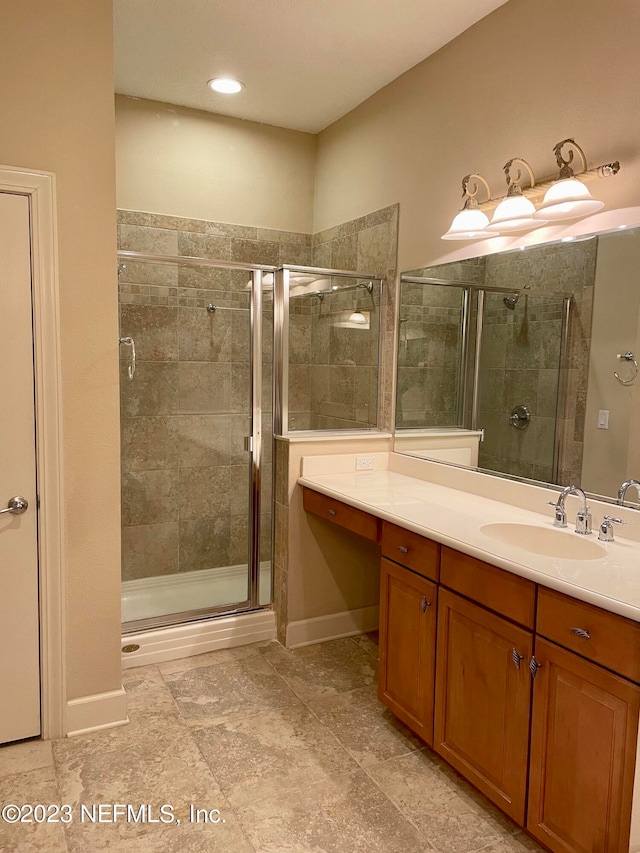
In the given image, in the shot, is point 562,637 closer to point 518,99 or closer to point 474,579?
point 474,579

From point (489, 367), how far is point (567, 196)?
2.63 feet

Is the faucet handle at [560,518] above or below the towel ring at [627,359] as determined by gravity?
below

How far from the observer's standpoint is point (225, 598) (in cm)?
326

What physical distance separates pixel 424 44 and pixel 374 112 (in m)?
0.56

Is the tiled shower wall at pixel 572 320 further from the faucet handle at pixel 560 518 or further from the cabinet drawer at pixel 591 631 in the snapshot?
the cabinet drawer at pixel 591 631

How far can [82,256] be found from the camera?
7.32 feet

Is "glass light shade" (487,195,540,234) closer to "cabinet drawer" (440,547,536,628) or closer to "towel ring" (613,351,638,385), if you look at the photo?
"towel ring" (613,351,638,385)

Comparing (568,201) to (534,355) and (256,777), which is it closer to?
(534,355)

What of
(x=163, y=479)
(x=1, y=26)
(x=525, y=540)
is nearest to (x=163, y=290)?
(x=163, y=479)

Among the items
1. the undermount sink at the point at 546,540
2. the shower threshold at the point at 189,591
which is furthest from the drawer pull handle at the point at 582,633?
the shower threshold at the point at 189,591

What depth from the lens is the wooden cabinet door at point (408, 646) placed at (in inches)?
85.0

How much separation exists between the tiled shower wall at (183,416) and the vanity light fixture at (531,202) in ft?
3.69

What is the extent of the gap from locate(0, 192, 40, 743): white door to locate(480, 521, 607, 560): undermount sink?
1634 millimetres

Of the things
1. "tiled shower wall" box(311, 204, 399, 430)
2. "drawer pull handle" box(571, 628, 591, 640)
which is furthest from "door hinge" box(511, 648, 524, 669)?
"tiled shower wall" box(311, 204, 399, 430)
